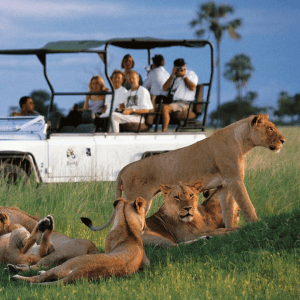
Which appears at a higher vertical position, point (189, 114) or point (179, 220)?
point (189, 114)

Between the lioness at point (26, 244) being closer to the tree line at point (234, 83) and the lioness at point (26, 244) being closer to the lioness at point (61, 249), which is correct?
the lioness at point (61, 249)

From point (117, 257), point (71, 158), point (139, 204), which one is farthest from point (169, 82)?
point (117, 257)

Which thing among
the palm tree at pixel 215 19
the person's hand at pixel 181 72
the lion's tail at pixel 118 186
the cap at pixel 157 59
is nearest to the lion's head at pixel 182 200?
the lion's tail at pixel 118 186

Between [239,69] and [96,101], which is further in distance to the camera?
[239,69]

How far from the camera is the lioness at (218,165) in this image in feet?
17.5

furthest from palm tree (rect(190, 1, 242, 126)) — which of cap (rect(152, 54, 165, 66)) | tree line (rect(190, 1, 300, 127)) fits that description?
cap (rect(152, 54, 165, 66))

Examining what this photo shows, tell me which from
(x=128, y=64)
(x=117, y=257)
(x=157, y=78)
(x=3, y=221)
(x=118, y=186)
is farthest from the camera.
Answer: (x=128, y=64)

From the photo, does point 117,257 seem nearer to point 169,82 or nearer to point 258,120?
point 258,120

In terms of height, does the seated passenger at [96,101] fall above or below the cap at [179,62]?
below

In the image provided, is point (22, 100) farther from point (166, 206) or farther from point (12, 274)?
point (12, 274)

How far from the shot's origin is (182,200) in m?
4.95

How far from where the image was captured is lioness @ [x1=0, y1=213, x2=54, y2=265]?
4266 millimetres

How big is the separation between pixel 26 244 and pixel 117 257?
0.90 metres

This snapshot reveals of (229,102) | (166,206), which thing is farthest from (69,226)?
(229,102)
